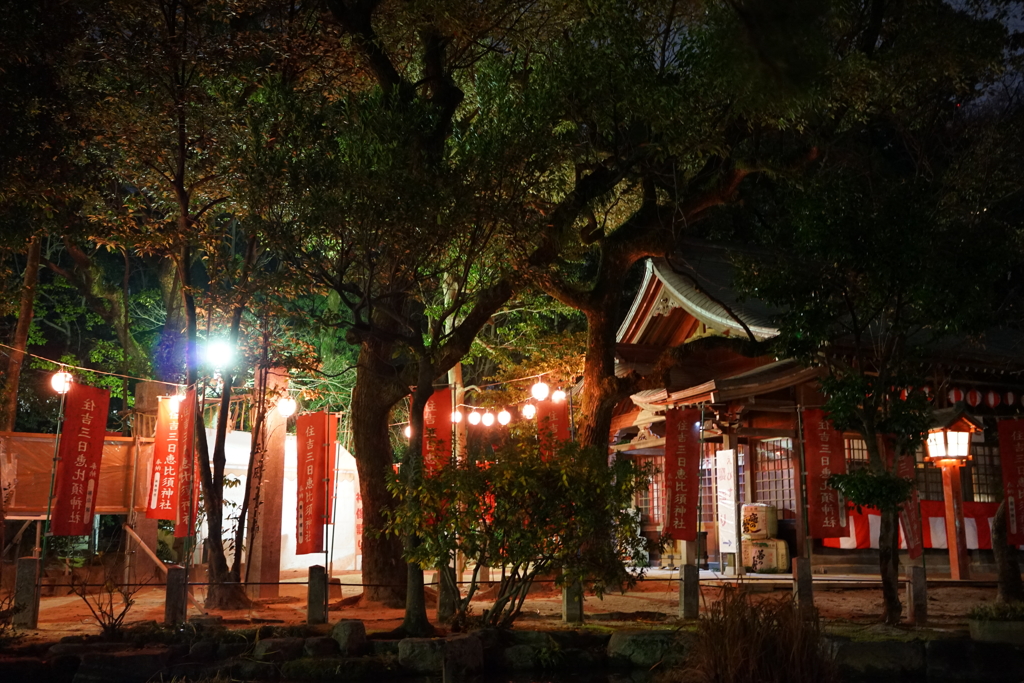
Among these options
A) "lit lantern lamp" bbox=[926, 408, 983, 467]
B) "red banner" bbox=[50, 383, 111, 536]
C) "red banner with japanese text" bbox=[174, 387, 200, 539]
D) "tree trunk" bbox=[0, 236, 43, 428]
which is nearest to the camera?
"red banner with japanese text" bbox=[174, 387, 200, 539]

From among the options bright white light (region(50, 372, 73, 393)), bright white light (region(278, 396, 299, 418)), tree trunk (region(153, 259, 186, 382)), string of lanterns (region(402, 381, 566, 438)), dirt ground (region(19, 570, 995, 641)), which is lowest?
dirt ground (region(19, 570, 995, 641))

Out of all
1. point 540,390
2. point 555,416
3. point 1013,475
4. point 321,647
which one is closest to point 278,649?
point 321,647

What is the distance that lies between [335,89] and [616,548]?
8.35m

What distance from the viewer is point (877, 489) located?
35.3ft

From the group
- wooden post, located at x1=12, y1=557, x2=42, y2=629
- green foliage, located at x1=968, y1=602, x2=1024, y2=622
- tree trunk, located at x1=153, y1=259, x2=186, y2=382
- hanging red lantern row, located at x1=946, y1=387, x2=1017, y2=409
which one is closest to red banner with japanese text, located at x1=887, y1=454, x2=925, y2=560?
green foliage, located at x1=968, y1=602, x2=1024, y2=622

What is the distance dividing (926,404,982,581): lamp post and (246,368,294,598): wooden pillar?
11006 mm

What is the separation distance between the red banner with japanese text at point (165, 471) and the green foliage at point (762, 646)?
10661 millimetres

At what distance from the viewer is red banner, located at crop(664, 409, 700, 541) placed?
556 inches

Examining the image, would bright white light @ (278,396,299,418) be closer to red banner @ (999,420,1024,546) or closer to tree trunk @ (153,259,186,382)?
tree trunk @ (153,259,186,382)

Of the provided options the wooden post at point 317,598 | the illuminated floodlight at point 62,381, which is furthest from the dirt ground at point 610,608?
the illuminated floodlight at point 62,381

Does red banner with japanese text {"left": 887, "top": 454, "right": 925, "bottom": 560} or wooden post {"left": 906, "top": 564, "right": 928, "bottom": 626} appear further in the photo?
red banner with japanese text {"left": 887, "top": 454, "right": 925, "bottom": 560}

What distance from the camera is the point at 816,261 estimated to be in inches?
470

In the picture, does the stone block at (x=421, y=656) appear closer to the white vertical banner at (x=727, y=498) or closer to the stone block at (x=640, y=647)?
the stone block at (x=640, y=647)

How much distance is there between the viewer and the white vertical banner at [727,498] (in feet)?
54.5
